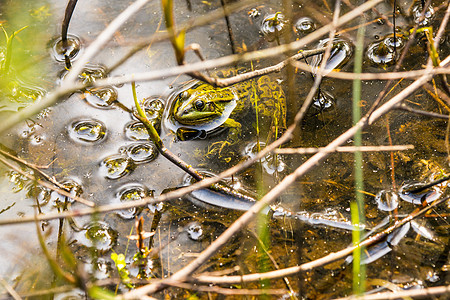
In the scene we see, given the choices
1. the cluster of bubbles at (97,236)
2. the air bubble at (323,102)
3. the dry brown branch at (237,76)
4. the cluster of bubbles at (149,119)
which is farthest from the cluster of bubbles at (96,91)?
the air bubble at (323,102)

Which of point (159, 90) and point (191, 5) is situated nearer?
point (159, 90)

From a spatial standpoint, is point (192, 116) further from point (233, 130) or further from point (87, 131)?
point (87, 131)

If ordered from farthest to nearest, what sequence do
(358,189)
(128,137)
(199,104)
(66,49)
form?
1. (66,49)
2. (199,104)
3. (128,137)
4. (358,189)

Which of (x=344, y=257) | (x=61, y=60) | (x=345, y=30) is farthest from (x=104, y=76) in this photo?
(x=344, y=257)

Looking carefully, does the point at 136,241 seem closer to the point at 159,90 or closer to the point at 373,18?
the point at 159,90

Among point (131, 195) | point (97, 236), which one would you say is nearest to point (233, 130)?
point (131, 195)

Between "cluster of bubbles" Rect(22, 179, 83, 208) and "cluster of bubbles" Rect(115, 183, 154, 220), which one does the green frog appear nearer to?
"cluster of bubbles" Rect(115, 183, 154, 220)

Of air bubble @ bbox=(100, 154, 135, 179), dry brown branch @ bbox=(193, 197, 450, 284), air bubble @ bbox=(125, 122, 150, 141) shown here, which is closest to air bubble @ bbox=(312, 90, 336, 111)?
dry brown branch @ bbox=(193, 197, 450, 284)
